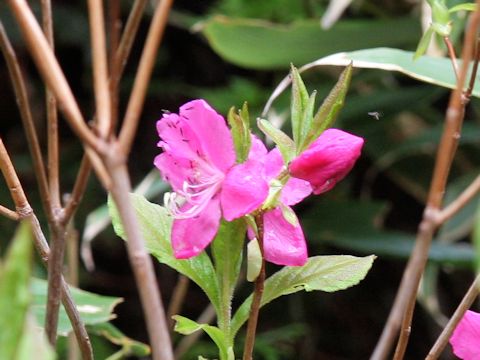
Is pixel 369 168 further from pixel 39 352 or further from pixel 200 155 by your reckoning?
pixel 39 352

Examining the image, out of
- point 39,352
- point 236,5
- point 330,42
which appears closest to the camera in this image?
point 39,352

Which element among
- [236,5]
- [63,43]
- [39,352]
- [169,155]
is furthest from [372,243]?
[39,352]

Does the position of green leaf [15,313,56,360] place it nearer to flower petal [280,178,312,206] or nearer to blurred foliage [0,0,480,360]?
flower petal [280,178,312,206]

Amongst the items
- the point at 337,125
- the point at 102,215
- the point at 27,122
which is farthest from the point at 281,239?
the point at 337,125

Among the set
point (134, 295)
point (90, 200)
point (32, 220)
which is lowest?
point (134, 295)

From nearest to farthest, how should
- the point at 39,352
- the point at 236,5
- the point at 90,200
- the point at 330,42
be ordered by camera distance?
1. the point at 39,352
2. the point at 330,42
3. the point at 236,5
4. the point at 90,200

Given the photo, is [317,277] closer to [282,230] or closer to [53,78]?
[282,230]

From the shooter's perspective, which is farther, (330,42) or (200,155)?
(330,42)

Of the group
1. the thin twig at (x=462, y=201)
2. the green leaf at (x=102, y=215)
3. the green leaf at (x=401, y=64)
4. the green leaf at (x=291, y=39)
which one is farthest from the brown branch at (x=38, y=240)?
the green leaf at (x=291, y=39)
